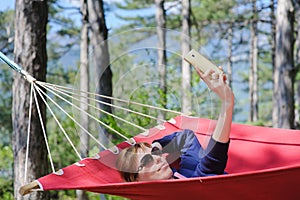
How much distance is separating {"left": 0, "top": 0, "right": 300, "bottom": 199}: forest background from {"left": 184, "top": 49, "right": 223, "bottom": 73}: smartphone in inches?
6.2

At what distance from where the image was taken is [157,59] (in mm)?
2230

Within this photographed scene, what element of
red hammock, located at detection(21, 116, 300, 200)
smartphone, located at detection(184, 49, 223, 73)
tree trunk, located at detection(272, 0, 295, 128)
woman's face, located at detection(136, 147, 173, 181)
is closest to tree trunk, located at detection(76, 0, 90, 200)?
red hammock, located at detection(21, 116, 300, 200)

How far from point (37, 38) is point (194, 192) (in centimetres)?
134

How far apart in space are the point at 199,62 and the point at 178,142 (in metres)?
0.49

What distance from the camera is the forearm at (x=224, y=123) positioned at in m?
1.81

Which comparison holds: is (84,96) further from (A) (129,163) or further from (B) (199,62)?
(B) (199,62)

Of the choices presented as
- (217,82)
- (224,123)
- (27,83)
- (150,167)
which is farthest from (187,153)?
(27,83)

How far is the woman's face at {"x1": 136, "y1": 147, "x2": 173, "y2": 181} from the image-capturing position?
6.58 ft

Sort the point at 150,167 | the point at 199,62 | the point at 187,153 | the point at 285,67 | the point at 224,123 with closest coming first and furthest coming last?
the point at 199,62, the point at 224,123, the point at 150,167, the point at 187,153, the point at 285,67

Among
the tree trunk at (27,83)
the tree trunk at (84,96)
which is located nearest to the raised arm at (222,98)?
the tree trunk at (84,96)

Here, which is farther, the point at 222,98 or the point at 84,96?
the point at 84,96

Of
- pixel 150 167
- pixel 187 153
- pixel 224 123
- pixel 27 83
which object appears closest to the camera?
pixel 224 123

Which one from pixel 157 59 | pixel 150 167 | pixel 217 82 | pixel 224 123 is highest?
pixel 157 59

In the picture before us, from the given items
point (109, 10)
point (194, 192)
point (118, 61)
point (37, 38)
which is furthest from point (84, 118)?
point (109, 10)
